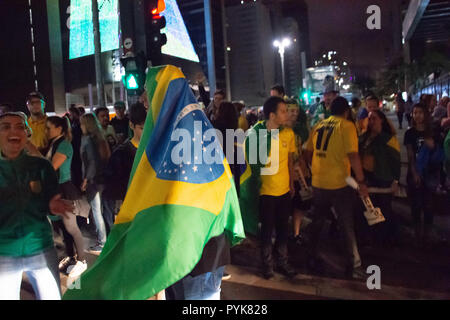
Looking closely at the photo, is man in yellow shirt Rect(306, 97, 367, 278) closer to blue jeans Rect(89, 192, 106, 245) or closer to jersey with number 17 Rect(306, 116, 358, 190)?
jersey with number 17 Rect(306, 116, 358, 190)

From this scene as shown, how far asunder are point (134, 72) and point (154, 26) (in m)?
1.00

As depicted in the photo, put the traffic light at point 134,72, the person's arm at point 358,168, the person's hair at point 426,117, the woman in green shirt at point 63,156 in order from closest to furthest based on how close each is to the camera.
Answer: the person's arm at point 358,168
the woman in green shirt at point 63,156
the person's hair at point 426,117
the traffic light at point 134,72

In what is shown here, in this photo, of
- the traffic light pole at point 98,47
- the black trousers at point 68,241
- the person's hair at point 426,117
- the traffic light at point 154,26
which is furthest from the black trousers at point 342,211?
the traffic light pole at point 98,47

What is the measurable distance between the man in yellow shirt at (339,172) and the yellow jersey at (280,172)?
350 mm

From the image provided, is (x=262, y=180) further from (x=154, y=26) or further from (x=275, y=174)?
(x=154, y=26)

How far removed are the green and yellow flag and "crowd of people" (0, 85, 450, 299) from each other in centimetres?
20

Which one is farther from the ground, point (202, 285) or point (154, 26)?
point (154, 26)

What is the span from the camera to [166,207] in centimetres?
246

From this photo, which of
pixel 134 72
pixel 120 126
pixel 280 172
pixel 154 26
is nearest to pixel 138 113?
pixel 280 172

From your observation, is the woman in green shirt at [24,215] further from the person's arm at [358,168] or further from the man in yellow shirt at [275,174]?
the person's arm at [358,168]

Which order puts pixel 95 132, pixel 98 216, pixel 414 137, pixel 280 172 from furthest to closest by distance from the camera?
pixel 98 216 → pixel 95 132 → pixel 414 137 → pixel 280 172

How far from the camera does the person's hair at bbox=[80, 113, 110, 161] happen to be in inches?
239

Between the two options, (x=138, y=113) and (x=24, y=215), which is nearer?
(x=24, y=215)

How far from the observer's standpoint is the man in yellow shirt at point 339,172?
190 inches
